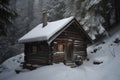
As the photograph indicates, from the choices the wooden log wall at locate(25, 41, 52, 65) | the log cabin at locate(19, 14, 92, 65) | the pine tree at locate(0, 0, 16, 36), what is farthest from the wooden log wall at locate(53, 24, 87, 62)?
the pine tree at locate(0, 0, 16, 36)

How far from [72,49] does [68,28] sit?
2.60m

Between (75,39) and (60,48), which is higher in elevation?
(75,39)

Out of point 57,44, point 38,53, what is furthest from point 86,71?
point 38,53

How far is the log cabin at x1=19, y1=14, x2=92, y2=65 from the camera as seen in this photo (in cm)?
2169

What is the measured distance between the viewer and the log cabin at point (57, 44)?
2169 cm

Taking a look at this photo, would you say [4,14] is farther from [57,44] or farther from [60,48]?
[60,48]

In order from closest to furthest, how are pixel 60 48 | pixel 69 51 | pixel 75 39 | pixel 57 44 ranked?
pixel 57 44
pixel 60 48
pixel 69 51
pixel 75 39

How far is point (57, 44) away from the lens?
2259 cm

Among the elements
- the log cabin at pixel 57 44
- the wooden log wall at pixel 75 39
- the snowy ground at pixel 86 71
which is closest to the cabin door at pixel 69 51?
the log cabin at pixel 57 44

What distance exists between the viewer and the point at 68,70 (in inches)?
768

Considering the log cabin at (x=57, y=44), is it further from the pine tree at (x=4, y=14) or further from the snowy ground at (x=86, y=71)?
the pine tree at (x=4, y=14)

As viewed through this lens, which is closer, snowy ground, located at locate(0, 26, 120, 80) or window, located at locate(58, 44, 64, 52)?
snowy ground, located at locate(0, 26, 120, 80)

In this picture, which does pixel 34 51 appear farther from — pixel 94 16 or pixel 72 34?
pixel 94 16

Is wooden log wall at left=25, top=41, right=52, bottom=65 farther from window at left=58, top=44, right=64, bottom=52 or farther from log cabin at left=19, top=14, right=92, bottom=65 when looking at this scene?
window at left=58, top=44, right=64, bottom=52
